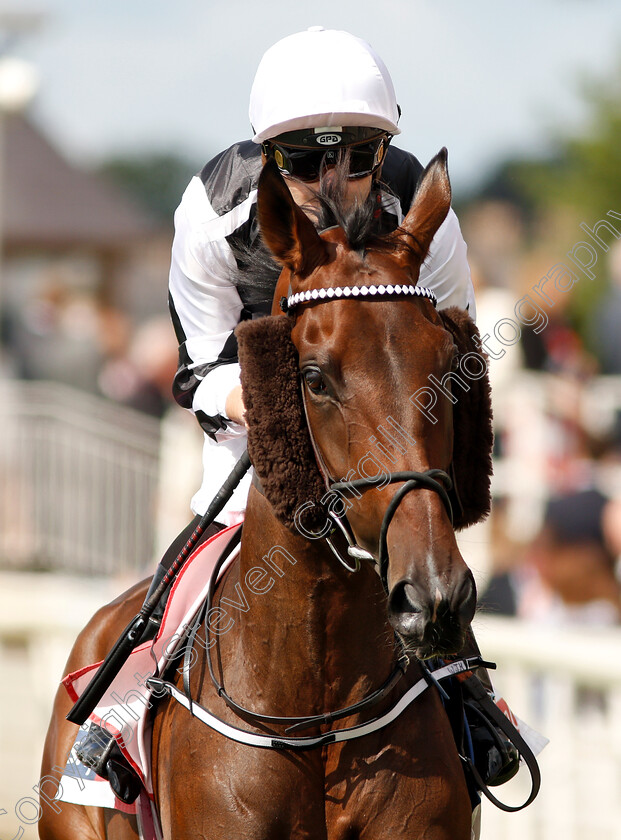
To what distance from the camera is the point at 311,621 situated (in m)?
2.87

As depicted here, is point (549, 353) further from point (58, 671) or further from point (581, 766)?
point (58, 671)

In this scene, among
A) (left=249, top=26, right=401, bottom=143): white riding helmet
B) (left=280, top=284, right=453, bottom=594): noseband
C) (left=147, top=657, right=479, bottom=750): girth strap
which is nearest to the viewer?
(left=280, top=284, right=453, bottom=594): noseband

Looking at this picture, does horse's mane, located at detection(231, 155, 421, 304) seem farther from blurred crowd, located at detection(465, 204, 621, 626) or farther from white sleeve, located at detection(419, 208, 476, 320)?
blurred crowd, located at detection(465, 204, 621, 626)

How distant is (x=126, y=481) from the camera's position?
9.86 m

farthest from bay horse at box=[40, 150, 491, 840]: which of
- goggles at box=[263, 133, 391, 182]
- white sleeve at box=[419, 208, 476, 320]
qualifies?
white sleeve at box=[419, 208, 476, 320]

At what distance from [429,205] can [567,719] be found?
→ 3.89 meters

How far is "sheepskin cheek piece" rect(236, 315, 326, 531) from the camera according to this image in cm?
275

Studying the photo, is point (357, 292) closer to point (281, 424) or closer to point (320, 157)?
point (281, 424)

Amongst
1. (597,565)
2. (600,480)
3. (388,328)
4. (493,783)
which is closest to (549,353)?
(600,480)

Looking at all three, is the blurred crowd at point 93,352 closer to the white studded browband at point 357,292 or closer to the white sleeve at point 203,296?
the white sleeve at point 203,296

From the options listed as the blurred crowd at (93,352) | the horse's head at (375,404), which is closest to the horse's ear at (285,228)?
the horse's head at (375,404)

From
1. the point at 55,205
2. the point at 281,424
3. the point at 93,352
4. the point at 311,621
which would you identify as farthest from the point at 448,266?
the point at 55,205

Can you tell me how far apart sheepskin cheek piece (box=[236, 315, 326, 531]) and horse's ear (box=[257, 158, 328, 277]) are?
0.52 feet

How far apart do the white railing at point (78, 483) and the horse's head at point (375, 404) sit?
7042mm
